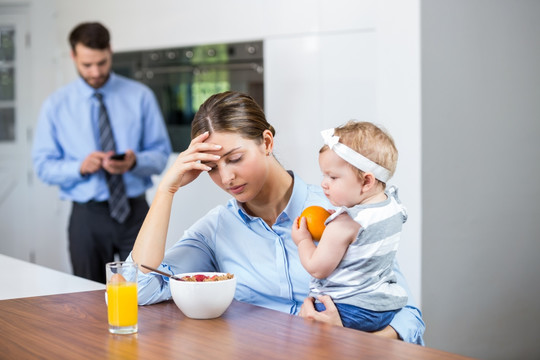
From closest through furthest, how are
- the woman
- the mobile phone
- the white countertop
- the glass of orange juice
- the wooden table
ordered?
the wooden table → the glass of orange juice → the woman → the white countertop → the mobile phone

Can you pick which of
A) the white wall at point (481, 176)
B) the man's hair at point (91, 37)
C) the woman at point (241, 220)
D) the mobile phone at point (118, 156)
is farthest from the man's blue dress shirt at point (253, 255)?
the man's hair at point (91, 37)

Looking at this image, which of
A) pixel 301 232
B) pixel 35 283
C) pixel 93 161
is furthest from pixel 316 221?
pixel 93 161

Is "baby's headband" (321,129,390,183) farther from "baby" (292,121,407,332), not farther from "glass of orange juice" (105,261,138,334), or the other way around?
"glass of orange juice" (105,261,138,334)

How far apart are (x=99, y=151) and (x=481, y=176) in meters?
1.94

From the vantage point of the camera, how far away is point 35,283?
204 cm

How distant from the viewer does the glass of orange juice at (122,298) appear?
1403mm

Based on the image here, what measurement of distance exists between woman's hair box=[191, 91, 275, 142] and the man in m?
1.66

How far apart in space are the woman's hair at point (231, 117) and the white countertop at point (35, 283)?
54 cm

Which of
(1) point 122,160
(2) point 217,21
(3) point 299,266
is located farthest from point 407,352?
(2) point 217,21

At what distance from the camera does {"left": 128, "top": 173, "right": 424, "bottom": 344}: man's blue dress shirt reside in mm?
1776

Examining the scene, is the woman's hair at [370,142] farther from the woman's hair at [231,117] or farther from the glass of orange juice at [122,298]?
the glass of orange juice at [122,298]

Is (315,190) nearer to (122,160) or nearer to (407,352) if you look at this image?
(407,352)

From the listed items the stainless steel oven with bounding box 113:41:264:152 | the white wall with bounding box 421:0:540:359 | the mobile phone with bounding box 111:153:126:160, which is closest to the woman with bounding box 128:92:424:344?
the mobile phone with bounding box 111:153:126:160

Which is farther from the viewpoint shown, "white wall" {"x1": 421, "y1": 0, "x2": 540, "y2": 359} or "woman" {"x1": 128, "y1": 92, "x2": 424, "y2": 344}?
"white wall" {"x1": 421, "y1": 0, "x2": 540, "y2": 359}
